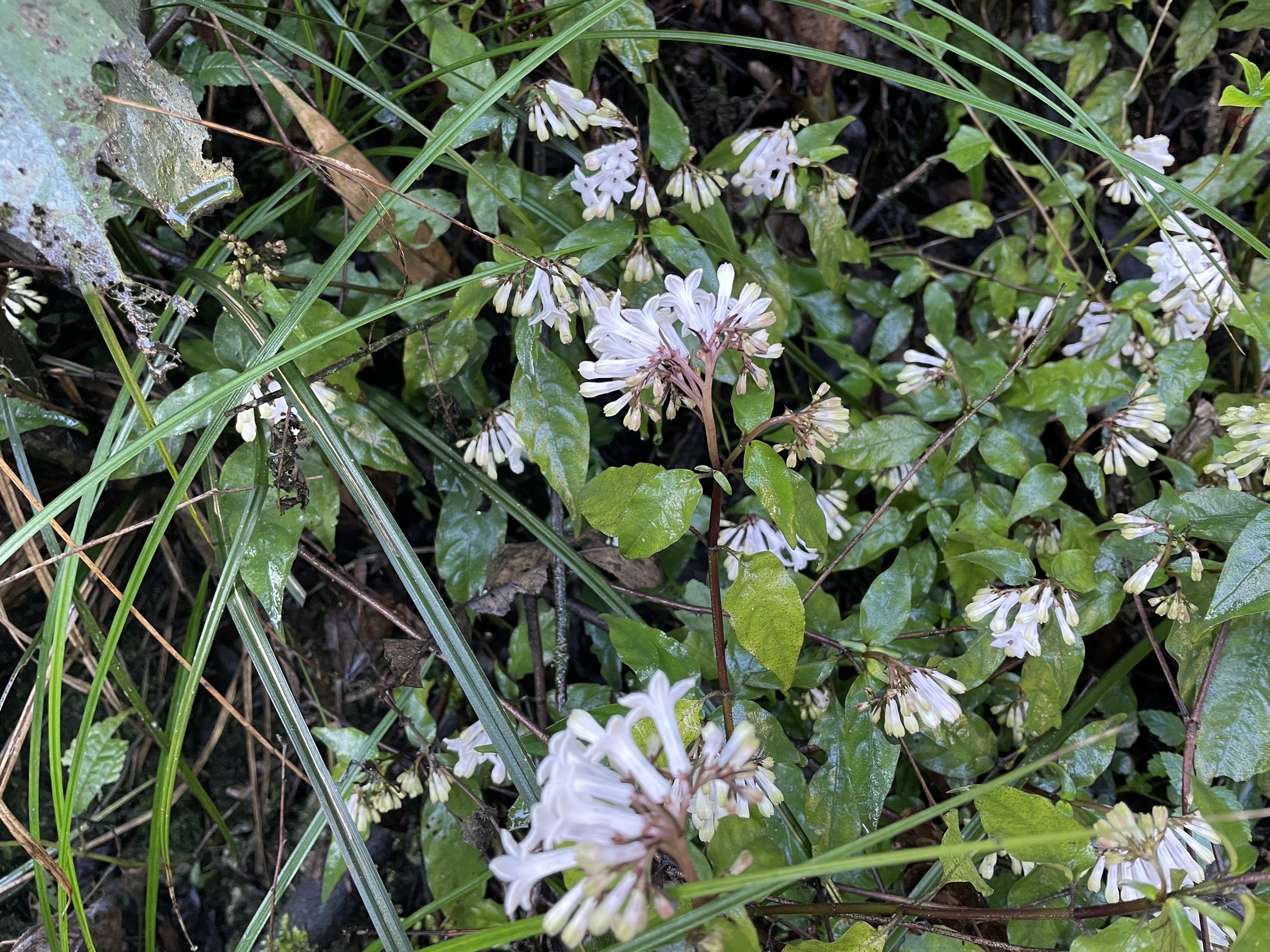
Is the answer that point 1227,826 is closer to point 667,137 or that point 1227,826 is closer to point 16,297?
point 667,137

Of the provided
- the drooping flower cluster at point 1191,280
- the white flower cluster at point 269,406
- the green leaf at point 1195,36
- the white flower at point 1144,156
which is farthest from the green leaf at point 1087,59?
the white flower cluster at point 269,406

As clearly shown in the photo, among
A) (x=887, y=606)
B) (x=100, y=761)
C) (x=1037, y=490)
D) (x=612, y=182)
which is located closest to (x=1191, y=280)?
(x=1037, y=490)

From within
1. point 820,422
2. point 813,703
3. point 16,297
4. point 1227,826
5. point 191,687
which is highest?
point 16,297

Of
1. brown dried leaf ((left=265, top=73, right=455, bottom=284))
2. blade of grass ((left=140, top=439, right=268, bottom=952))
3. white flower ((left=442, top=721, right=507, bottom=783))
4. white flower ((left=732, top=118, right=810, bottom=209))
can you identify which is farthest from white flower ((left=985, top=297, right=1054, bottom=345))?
blade of grass ((left=140, top=439, right=268, bottom=952))

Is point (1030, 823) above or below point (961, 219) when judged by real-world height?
below

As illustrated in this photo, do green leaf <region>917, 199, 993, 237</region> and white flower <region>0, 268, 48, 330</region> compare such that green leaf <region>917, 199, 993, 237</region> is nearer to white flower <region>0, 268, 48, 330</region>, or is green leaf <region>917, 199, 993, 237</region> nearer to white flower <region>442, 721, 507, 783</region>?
white flower <region>442, 721, 507, 783</region>

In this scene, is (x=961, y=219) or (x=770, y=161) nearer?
(x=770, y=161)

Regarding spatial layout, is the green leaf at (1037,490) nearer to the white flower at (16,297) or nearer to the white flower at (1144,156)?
the white flower at (1144,156)

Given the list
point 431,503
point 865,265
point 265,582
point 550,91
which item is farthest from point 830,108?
point 265,582
